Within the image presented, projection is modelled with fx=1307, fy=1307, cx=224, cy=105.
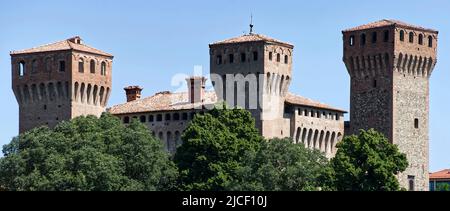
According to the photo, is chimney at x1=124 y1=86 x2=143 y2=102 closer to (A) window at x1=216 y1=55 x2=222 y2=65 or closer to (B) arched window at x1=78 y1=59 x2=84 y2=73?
(B) arched window at x1=78 y1=59 x2=84 y2=73

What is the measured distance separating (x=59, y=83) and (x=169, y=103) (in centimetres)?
625

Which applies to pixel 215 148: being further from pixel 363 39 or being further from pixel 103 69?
pixel 363 39

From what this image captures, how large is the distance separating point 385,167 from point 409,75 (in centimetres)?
1300

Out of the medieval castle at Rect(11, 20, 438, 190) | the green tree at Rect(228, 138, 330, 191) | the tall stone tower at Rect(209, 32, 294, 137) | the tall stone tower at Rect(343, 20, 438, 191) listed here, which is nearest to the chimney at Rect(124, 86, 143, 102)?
the medieval castle at Rect(11, 20, 438, 190)

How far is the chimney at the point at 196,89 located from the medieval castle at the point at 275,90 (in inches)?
3.3

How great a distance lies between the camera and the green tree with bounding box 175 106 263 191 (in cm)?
6103

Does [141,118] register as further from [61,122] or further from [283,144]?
[283,144]

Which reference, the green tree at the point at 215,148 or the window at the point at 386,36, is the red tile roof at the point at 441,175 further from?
the green tree at the point at 215,148

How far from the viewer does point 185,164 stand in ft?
206

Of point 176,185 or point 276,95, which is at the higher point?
point 276,95

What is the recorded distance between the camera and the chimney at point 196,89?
72125 mm

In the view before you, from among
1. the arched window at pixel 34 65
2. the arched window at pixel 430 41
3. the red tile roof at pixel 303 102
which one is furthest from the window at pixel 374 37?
the arched window at pixel 34 65

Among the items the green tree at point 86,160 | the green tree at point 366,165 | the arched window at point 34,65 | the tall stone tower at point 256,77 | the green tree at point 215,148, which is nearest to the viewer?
the green tree at point 86,160
